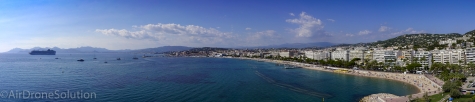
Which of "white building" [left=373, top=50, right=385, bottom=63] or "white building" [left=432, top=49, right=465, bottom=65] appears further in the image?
"white building" [left=373, top=50, right=385, bottom=63]

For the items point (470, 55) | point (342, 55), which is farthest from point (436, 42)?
point (470, 55)

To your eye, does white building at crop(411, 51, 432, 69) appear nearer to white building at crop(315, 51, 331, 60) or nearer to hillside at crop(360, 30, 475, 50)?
hillside at crop(360, 30, 475, 50)

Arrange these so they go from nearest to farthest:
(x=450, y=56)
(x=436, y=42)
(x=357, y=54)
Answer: (x=450, y=56), (x=357, y=54), (x=436, y=42)

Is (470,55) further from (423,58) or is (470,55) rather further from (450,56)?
(423,58)

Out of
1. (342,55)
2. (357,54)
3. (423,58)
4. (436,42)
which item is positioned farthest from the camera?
(436,42)

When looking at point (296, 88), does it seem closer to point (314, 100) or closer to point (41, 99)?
point (314, 100)

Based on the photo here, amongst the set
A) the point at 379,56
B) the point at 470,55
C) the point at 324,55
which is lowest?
the point at 324,55

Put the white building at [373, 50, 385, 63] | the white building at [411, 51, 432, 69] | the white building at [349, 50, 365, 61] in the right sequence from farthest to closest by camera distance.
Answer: the white building at [349, 50, 365, 61] < the white building at [373, 50, 385, 63] < the white building at [411, 51, 432, 69]

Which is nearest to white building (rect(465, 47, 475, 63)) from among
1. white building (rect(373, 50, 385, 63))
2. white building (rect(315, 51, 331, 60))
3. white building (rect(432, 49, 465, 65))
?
white building (rect(432, 49, 465, 65))

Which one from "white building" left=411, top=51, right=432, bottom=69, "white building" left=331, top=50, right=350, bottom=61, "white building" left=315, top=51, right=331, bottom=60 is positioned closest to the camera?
"white building" left=411, top=51, right=432, bottom=69

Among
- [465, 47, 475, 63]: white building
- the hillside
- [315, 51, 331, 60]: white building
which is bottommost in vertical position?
[315, 51, 331, 60]: white building

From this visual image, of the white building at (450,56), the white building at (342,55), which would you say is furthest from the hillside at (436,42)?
the white building at (342,55)
